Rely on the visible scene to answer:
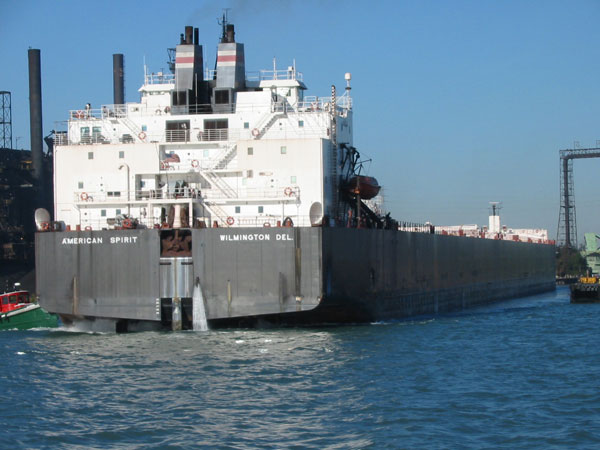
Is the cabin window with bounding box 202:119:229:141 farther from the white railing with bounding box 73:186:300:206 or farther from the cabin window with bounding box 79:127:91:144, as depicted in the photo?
the cabin window with bounding box 79:127:91:144

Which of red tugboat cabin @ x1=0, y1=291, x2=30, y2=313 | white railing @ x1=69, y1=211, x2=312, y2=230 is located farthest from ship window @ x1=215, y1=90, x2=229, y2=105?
red tugboat cabin @ x1=0, y1=291, x2=30, y2=313

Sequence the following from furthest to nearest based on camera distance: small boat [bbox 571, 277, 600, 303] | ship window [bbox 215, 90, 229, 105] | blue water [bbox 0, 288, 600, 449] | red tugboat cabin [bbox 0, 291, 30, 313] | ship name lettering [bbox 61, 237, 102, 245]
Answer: small boat [bbox 571, 277, 600, 303]
red tugboat cabin [bbox 0, 291, 30, 313]
ship window [bbox 215, 90, 229, 105]
ship name lettering [bbox 61, 237, 102, 245]
blue water [bbox 0, 288, 600, 449]

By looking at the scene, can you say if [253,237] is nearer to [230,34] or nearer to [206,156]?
[206,156]

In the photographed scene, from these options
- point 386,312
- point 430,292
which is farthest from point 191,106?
point 430,292

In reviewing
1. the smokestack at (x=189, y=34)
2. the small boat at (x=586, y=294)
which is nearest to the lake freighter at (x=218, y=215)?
the smokestack at (x=189, y=34)

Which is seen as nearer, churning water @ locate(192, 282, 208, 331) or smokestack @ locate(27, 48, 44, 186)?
churning water @ locate(192, 282, 208, 331)

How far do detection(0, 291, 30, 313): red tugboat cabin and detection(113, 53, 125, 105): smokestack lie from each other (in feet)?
70.5

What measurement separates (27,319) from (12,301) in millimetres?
1427

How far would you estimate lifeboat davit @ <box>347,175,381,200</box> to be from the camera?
27469 millimetres

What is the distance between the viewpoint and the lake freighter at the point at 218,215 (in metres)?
23.1

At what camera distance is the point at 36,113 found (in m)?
48.1

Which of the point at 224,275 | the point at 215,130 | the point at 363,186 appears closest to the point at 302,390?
the point at 224,275

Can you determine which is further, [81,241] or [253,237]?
[81,241]

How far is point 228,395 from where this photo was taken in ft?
51.5
